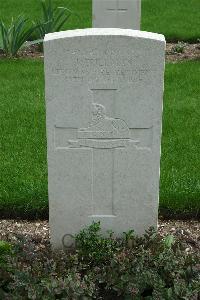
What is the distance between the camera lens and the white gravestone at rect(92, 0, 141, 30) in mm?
8281

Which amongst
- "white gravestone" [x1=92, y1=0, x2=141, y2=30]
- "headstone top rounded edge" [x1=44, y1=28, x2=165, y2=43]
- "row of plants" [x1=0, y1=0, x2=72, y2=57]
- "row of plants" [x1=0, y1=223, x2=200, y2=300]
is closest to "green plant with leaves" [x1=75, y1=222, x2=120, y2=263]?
"row of plants" [x1=0, y1=223, x2=200, y2=300]

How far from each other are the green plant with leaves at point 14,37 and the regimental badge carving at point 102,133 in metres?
5.30

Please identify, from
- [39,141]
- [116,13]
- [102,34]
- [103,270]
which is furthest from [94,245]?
[116,13]

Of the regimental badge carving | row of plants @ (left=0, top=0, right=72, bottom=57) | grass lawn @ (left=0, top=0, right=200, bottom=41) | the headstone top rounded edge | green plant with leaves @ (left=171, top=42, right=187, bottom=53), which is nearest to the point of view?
the headstone top rounded edge

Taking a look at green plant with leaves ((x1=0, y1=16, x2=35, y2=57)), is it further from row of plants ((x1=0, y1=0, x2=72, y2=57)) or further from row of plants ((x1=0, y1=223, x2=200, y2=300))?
row of plants ((x1=0, y1=223, x2=200, y2=300))

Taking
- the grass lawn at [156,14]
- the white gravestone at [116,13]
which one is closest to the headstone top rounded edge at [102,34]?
the white gravestone at [116,13]

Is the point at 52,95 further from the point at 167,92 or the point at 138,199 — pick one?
the point at 167,92

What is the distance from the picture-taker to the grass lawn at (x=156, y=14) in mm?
10266

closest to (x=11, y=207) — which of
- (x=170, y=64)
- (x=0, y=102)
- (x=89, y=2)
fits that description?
(x=0, y=102)

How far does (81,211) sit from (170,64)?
5045 mm

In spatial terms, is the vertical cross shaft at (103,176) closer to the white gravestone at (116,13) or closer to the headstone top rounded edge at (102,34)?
the headstone top rounded edge at (102,34)

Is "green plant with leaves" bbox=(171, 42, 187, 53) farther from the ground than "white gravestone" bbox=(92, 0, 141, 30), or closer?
closer

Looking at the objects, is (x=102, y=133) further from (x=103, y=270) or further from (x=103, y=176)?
(x=103, y=270)

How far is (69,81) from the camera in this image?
355cm
